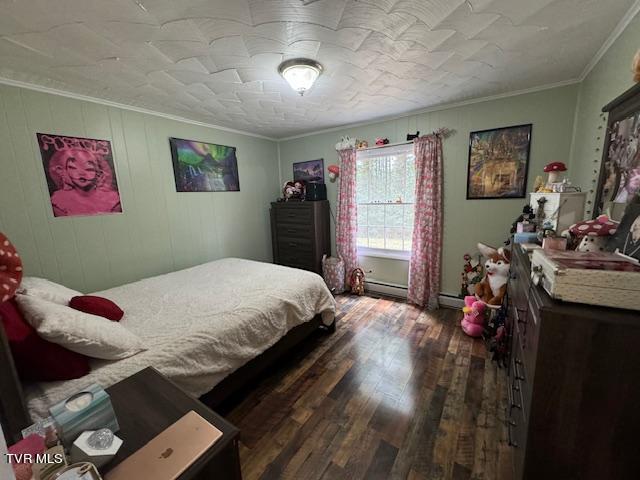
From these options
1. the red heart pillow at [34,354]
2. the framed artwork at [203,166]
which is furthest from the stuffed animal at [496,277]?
the framed artwork at [203,166]

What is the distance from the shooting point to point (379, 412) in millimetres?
1658

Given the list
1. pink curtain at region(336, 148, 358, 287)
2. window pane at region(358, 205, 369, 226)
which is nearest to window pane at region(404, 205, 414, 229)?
window pane at region(358, 205, 369, 226)

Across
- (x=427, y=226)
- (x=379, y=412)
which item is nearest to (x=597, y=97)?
(x=427, y=226)

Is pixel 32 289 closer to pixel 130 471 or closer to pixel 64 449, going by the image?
pixel 64 449

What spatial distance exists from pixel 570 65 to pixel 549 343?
228 cm

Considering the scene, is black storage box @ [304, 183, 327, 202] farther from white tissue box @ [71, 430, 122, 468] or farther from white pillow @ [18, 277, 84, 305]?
white tissue box @ [71, 430, 122, 468]

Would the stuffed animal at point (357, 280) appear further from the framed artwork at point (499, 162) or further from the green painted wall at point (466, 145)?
the framed artwork at point (499, 162)

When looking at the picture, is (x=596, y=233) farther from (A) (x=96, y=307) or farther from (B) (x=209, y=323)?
(A) (x=96, y=307)

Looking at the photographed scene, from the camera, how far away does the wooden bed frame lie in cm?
77

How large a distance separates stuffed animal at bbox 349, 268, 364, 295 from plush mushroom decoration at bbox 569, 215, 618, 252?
8.22 ft

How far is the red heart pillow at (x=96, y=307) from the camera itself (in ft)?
4.96

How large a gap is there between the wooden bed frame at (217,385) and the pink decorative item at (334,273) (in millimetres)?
954

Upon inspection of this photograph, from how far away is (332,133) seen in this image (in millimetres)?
3576

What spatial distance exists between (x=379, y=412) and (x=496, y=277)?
1.61m
